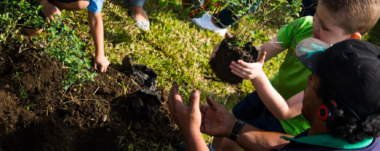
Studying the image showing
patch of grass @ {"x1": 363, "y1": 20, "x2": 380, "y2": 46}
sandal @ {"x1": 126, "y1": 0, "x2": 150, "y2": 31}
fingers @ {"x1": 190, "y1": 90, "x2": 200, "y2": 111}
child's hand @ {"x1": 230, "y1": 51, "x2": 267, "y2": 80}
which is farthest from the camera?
patch of grass @ {"x1": 363, "y1": 20, "x2": 380, "y2": 46}

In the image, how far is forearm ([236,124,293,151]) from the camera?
1.66 m

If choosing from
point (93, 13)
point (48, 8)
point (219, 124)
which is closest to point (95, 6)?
point (93, 13)

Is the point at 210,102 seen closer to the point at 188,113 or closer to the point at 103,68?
the point at 188,113

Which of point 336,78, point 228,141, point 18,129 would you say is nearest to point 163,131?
point 228,141

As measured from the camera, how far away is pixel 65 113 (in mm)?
1923

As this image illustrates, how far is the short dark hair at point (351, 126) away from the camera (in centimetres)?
103

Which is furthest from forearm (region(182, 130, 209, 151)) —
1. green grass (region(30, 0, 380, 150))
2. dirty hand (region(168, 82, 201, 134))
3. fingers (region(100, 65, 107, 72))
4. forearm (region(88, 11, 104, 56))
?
forearm (region(88, 11, 104, 56))

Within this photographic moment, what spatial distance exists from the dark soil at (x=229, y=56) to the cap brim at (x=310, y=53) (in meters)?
0.77

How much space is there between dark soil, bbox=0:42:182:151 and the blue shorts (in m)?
0.72

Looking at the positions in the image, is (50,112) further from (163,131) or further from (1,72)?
(163,131)

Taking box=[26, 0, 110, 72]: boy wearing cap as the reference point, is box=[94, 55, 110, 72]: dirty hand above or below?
below

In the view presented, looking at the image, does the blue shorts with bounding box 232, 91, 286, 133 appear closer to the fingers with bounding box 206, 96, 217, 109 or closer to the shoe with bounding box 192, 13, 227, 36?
the fingers with bounding box 206, 96, 217, 109

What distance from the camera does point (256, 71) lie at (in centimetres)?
177

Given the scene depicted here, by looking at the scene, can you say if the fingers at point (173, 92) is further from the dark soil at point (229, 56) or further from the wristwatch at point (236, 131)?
the dark soil at point (229, 56)
